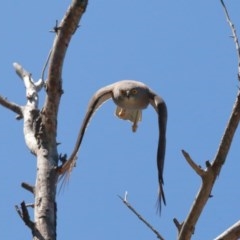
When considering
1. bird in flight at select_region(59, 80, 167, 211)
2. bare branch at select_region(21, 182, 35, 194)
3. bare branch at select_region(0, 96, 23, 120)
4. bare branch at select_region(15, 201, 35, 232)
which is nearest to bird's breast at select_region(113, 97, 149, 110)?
bird in flight at select_region(59, 80, 167, 211)

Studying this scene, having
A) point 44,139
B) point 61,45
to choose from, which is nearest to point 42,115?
point 44,139

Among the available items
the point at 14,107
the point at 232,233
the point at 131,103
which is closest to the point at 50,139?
the point at 131,103

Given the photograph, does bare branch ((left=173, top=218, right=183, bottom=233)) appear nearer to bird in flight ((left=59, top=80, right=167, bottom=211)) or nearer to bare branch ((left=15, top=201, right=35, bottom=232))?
bare branch ((left=15, top=201, right=35, bottom=232))

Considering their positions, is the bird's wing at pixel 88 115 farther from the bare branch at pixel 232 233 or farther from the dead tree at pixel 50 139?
the bare branch at pixel 232 233

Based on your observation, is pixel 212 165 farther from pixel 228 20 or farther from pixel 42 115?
pixel 42 115

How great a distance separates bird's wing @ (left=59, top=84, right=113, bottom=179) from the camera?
4.60m

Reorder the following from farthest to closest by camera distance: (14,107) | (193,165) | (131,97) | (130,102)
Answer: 1. (14,107)
2. (130,102)
3. (131,97)
4. (193,165)

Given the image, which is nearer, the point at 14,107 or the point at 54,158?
the point at 54,158

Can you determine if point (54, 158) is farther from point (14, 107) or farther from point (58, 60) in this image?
point (14, 107)

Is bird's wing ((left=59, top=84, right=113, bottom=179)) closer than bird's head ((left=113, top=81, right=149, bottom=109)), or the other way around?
bird's wing ((left=59, top=84, right=113, bottom=179))

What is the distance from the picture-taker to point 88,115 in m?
5.11

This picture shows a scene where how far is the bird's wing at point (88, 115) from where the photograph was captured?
4.60m

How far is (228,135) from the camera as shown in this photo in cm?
361

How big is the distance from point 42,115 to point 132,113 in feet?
3.24
